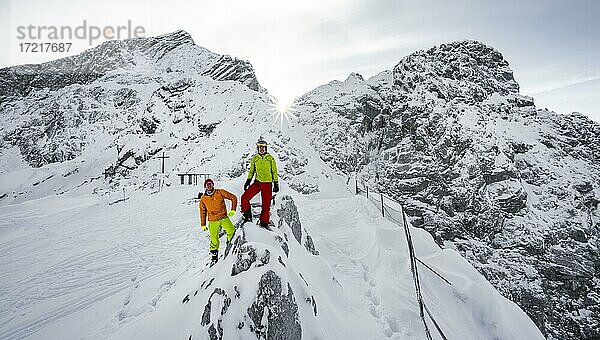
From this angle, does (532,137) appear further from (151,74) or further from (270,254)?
(151,74)

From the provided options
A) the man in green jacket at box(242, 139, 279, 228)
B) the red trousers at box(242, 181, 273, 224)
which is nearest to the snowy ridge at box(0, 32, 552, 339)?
the red trousers at box(242, 181, 273, 224)

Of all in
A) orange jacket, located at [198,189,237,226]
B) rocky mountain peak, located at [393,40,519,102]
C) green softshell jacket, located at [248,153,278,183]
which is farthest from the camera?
rocky mountain peak, located at [393,40,519,102]

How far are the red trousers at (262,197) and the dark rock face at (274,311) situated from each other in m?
1.65

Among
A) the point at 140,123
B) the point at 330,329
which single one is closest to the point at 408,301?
the point at 330,329

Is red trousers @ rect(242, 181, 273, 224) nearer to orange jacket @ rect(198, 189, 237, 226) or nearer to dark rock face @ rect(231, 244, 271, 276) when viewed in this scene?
orange jacket @ rect(198, 189, 237, 226)

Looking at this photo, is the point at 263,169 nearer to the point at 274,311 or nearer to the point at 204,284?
the point at 204,284

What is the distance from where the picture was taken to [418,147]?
48.2 meters

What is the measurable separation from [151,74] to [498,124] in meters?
62.6

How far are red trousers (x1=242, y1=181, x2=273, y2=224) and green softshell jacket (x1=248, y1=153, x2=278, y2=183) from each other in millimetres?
110

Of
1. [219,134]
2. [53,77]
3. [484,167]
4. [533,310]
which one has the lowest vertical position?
[533,310]

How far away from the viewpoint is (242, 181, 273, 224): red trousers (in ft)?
18.7

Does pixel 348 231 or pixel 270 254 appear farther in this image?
pixel 348 231

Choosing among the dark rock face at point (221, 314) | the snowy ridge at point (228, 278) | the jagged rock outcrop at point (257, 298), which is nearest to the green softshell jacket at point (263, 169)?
the snowy ridge at point (228, 278)

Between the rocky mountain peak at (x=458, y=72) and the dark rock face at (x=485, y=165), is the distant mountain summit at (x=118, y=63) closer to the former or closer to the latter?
the dark rock face at (x=485, y=165)
